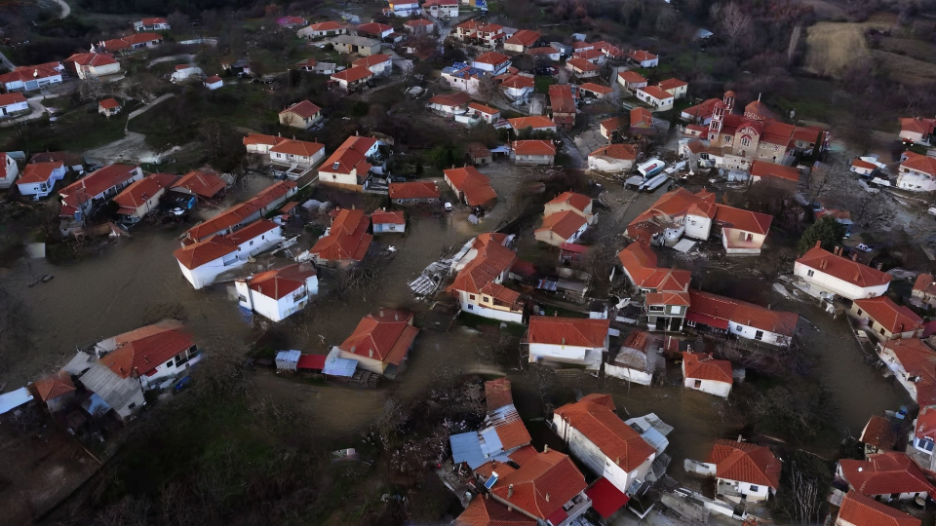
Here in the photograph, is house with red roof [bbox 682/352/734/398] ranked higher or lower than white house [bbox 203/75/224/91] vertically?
lower

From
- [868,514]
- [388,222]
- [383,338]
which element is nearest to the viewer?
[868,514]

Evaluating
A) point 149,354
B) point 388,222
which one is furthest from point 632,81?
point 149,354

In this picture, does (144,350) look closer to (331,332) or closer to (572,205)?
(331,332)

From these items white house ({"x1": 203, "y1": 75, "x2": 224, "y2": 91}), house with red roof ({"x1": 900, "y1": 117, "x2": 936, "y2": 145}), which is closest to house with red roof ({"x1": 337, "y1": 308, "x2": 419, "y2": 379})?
white house ({"x1": 203, "y1": 75, "x2": 224, "y2": 91})

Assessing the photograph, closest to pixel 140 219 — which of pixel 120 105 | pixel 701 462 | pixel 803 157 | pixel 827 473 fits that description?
pixel 120 105

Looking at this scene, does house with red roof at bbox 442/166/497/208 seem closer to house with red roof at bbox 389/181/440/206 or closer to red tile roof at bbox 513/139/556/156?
house with red roof at bbox 389/181/440/206

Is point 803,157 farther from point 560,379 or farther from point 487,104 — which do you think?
point 560,379

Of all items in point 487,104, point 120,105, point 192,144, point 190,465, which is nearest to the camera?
point 190,465
